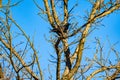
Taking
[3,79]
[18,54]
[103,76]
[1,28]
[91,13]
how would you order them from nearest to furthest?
[3,79] → [1,28] → [18,54] → [103,76] → [91,13]

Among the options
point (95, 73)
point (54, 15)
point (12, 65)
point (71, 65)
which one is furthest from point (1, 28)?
point (95, 73)

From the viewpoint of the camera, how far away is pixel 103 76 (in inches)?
340

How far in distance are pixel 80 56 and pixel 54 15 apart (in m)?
1.31

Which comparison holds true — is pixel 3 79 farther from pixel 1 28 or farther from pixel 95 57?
pixel 95 57

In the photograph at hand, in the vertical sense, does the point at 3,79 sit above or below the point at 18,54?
below

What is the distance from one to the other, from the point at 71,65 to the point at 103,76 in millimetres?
934

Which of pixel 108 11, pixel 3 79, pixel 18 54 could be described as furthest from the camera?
pixel 108 11

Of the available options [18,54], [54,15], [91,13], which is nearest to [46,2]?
[54,15]

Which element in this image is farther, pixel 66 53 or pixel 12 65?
pixel 66 53

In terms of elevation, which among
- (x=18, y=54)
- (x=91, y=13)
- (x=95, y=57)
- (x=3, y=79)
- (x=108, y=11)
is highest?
(x=91, y=13)

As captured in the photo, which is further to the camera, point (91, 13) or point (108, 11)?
point (91, 13)

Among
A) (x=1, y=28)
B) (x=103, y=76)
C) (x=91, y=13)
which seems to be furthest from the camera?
(x=91, y=13)

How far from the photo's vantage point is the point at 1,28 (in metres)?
5.88

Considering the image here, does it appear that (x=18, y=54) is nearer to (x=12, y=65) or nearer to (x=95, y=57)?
(x=12, y=65)
